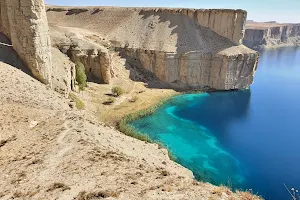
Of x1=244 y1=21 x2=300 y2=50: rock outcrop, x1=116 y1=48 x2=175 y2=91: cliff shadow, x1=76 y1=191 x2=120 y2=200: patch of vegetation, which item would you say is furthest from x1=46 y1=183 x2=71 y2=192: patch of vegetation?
x1=244 y1=21 x2=300 y2=50: rock outcrop

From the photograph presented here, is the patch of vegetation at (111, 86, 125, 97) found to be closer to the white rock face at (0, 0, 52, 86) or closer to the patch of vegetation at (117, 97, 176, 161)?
the patch of vegetation at (117, 97, 176, 161)

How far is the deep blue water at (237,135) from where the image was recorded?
65.5 ft

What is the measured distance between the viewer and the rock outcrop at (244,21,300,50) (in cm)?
11062

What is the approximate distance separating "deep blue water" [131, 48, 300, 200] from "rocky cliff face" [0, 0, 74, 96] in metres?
11.5

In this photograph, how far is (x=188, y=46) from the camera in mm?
44281

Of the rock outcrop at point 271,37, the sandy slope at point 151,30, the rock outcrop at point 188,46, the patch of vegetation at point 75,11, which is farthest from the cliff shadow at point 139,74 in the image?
the rock outcrop at point 271,37

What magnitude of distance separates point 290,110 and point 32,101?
31521 millimetres

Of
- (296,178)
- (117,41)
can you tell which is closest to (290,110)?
(296,178)

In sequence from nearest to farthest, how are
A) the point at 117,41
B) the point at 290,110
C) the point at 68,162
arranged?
the point at 68,162
the point at 290,110
the point at 117,41

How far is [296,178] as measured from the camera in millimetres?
19969

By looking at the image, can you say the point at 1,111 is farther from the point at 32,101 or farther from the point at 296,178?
the point at 296,178

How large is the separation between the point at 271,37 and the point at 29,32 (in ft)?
387

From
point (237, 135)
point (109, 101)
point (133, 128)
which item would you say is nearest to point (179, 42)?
point (109, 101)

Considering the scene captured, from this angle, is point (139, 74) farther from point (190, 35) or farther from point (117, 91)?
point (190, 35)
